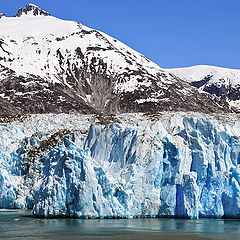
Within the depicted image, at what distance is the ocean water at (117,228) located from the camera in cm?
2594

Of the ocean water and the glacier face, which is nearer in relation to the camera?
the ocean water

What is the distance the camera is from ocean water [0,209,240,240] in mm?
25938

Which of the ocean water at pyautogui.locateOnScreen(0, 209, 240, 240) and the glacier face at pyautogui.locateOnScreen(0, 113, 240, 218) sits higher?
the glacier face at pyautogui.locateOnScreen(0, 113, 240, 218)

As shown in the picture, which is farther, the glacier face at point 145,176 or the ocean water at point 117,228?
the glacier face at point 145,176

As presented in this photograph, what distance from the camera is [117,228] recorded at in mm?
28641

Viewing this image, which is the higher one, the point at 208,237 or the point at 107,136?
the point at 107,136

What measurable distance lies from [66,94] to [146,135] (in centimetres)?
15423

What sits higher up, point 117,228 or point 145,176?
point 145,176

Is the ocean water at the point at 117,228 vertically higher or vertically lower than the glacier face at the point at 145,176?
lower

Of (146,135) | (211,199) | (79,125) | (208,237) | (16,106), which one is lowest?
(208,237)

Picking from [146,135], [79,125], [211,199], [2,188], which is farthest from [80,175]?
[79,125]

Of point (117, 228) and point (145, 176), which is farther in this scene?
point (145, 176)

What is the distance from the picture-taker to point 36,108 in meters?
172

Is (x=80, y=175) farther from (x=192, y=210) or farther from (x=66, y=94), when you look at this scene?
(x=66, y=94)
